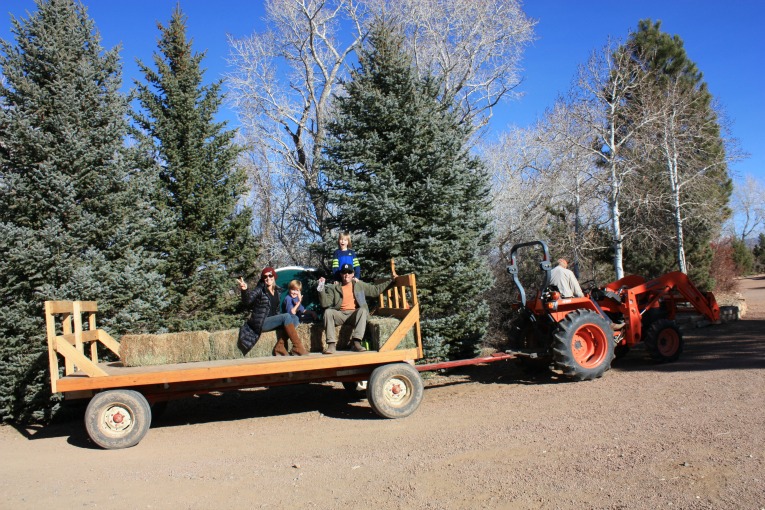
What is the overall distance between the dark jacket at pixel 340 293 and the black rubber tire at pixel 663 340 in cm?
469

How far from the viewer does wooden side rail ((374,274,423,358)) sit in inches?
308

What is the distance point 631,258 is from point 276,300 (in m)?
17.1

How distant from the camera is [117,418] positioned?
7203 millimetres

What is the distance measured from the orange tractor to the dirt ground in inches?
17.9

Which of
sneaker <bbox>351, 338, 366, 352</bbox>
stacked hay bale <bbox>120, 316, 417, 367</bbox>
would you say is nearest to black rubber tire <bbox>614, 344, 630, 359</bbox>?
stacked hay bale <bbox>120, 316, 417, 367</bbox>

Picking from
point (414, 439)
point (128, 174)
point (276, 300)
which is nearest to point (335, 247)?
point (276, 300)

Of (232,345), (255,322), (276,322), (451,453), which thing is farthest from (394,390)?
(232,345)

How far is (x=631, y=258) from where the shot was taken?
21984 mm

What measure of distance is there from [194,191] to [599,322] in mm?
7017

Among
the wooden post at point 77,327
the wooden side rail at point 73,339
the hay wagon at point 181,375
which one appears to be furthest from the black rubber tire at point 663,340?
the wooden post at point 77,327

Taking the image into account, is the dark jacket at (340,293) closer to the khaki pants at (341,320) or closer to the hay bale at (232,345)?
the khaki pants at (341,320)

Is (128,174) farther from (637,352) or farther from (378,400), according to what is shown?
(637,352)

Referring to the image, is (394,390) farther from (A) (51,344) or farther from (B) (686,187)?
(B) (686,187)

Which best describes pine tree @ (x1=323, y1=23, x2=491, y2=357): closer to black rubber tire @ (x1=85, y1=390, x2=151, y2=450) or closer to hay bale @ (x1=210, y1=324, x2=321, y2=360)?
hay bale @ (x1=210, y1=324, x2=321, y2=360)
